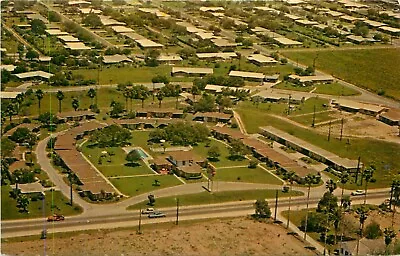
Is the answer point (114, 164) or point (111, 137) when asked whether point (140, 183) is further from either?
point (111, 137)

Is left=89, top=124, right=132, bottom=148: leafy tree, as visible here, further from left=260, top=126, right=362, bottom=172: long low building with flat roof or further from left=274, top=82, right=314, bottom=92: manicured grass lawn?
left=274, top=82, right=314, bottom=92: manicured grass lawn

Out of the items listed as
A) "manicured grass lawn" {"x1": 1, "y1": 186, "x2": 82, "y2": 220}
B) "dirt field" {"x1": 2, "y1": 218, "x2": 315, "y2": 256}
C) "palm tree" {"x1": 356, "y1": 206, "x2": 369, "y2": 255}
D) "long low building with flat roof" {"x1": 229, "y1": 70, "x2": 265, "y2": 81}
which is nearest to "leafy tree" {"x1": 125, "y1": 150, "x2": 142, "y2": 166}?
"manicured grass lawn" {"x1": 1, "y1": 186, "x2": 82, "y2": 220}

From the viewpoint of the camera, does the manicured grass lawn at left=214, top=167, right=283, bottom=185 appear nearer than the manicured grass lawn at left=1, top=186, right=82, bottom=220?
No

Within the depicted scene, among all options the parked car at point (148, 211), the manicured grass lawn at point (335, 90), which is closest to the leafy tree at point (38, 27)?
the manicured grass lawn at point (335, 90)

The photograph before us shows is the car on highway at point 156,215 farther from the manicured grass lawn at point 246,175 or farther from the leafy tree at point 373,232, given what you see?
the leafy tree at point 373,232

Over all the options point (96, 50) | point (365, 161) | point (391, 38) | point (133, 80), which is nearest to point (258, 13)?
point (391, 38)

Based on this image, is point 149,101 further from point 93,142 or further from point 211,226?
point 211,226
